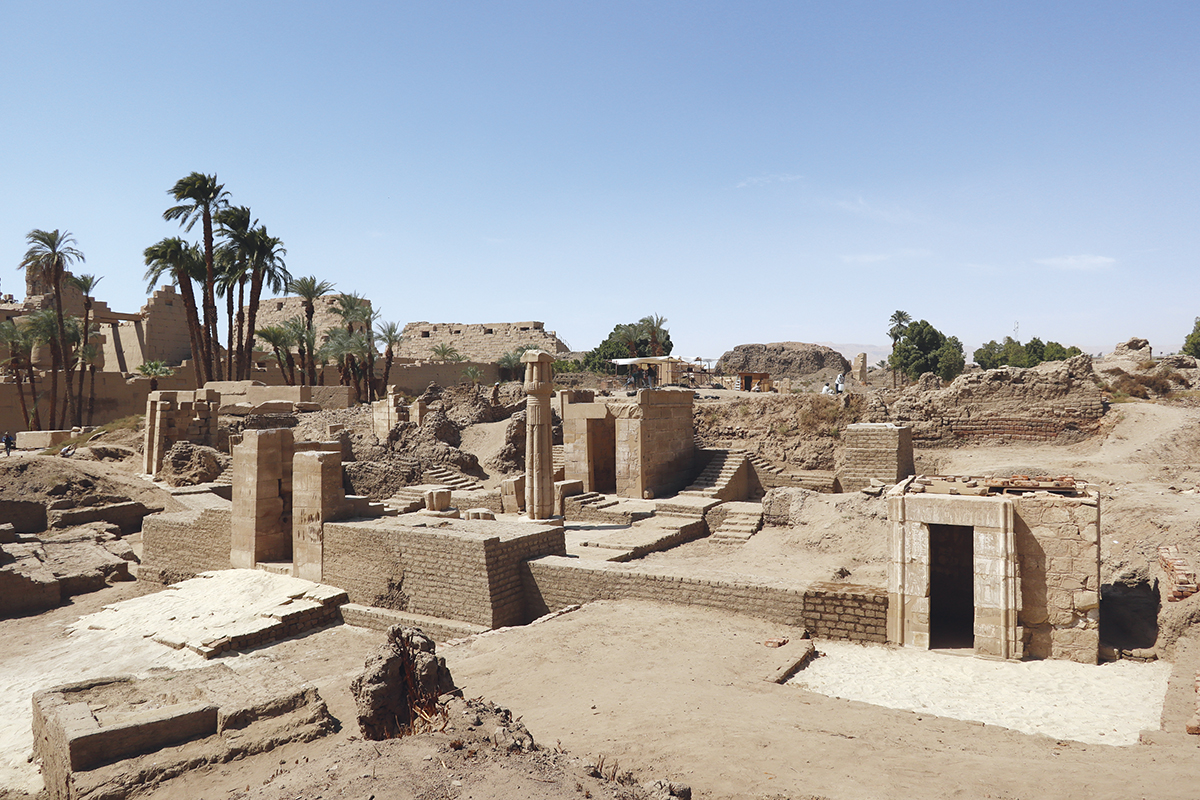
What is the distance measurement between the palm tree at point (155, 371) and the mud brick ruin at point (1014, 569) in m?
35.3

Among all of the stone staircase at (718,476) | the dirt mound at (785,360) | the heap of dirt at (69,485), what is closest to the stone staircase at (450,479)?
the stone staircase at (718,476)

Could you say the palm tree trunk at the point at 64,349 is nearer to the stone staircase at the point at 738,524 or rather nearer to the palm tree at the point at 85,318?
the palm tree at the point at 85,318

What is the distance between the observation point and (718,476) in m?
20.2

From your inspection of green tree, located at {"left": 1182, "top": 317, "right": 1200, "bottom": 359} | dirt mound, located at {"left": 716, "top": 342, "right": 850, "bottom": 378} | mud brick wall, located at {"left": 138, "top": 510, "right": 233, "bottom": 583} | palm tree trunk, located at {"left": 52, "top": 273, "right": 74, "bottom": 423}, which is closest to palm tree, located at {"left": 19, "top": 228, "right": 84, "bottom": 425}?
palm tree trunk, located at {"left": 52, "top": 273, "right": 74, "bottom": 423}

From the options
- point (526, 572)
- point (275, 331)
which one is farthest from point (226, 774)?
point (275, 331)

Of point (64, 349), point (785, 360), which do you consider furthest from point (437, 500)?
point (785, 360)

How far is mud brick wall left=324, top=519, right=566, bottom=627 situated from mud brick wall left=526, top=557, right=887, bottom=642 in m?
0.44

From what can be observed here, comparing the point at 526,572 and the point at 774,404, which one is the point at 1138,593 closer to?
the point at 526,572

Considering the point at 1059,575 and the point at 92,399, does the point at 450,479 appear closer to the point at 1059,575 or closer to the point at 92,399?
the point at 1059,575

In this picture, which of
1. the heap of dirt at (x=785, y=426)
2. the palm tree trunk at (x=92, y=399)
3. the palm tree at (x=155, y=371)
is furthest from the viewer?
the palm tree at (x=155, y=371)

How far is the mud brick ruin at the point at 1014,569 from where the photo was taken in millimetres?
8438

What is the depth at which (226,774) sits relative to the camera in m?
6.14

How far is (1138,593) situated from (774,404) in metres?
14.3

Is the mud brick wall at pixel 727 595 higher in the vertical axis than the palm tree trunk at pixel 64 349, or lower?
lower
